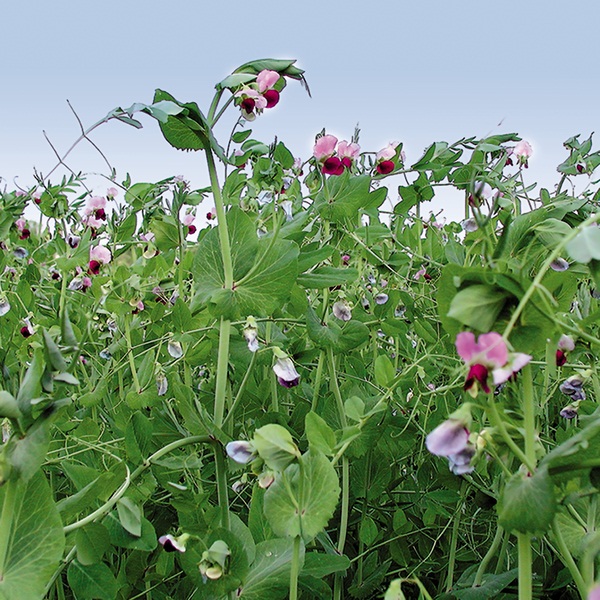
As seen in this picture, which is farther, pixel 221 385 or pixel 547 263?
pixel 221 385

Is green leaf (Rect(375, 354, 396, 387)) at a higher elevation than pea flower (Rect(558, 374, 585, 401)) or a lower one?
higher

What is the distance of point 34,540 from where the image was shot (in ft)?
2.10

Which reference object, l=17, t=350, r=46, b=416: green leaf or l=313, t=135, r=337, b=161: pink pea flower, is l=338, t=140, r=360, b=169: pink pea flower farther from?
l=17, t=350, r=46, b=416: green leaf

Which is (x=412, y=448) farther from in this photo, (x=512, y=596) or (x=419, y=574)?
(x=512, y=596)

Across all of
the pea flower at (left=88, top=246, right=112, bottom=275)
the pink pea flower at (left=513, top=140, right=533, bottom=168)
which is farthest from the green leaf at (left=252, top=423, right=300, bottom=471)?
the pink pea flower at (left=513, top=140, right=533, bottom=168)

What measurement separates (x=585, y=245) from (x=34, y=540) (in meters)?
0.56

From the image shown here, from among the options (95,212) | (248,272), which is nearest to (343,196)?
(248,272)

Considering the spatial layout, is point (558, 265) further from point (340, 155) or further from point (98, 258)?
point (98, 258)

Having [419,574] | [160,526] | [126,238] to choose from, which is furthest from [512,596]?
[126,238]

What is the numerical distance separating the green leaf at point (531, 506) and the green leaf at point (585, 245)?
166mm

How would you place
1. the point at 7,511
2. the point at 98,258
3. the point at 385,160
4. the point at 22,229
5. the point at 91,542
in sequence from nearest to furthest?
the point at 7,511, the point at 91,542, the point at 385,160, the point at 98,258, the point at 22,229

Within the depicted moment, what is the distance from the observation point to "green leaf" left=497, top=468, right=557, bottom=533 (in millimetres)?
490

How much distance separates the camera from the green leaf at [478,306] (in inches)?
18.7

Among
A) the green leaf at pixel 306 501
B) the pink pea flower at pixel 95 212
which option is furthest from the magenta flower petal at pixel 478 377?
the pink pea flower at pixel 95 212
